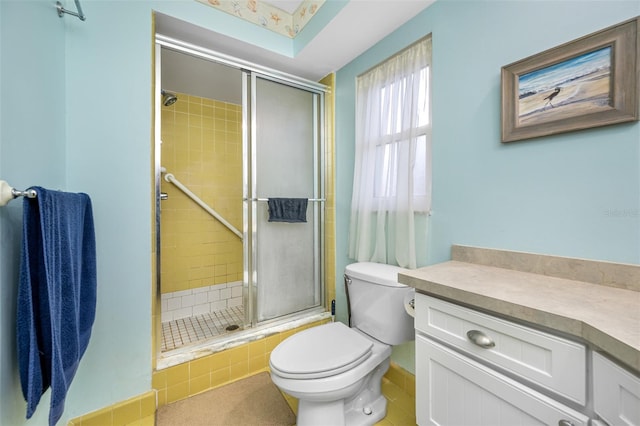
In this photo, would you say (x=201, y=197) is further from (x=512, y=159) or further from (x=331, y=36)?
(x=512, y=159)

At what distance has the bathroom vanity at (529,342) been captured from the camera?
55 centimetres

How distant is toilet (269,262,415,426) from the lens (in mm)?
1089

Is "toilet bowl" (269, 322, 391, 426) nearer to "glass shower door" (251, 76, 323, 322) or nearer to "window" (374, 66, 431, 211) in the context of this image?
"glass shower door" (251, 76, 323, 322)

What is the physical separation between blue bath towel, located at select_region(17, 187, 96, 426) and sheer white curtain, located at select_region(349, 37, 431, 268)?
1433 millimetres

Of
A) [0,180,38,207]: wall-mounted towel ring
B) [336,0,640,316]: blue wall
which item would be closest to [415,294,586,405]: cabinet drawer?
[336,0,640,316]: blue wall

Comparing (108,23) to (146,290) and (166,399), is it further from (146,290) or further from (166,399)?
Answer: (166,399)

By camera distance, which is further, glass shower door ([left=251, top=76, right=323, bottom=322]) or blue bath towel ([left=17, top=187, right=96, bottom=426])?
glass shower door ([left=251, top=76, right=323, bottom=322])

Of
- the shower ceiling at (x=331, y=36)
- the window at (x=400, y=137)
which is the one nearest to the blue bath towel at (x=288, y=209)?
the window at (x=400, y=137)

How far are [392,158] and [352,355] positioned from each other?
1.09 meters

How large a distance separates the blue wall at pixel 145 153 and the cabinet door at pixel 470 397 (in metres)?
0.55

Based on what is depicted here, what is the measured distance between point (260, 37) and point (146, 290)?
172 cm

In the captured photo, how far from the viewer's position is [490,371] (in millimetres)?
757

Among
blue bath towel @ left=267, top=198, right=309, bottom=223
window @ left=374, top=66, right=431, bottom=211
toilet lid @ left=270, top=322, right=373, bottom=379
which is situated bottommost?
toilet lid @ left=270, top=322, right=373, bottom=379

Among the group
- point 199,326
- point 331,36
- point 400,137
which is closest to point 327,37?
point 331,36
